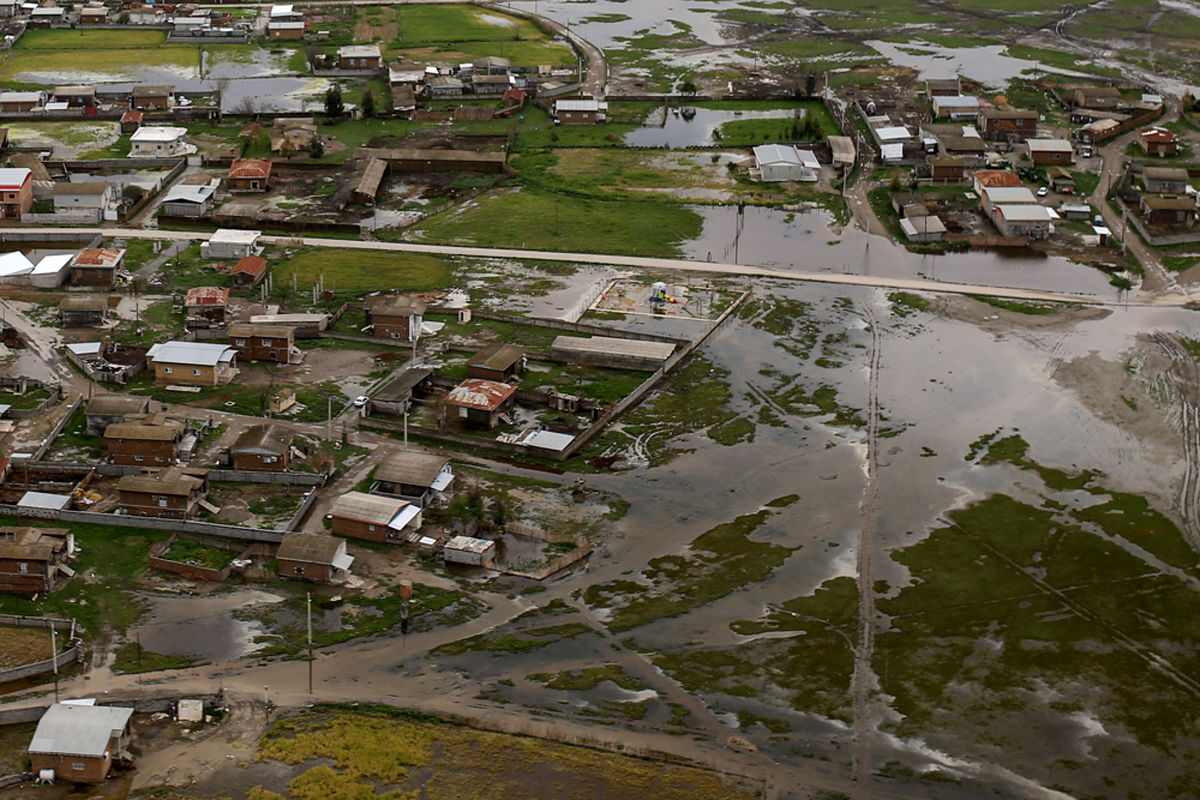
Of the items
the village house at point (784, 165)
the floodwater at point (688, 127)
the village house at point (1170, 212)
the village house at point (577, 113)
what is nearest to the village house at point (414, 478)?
the village house at point (784, 165)

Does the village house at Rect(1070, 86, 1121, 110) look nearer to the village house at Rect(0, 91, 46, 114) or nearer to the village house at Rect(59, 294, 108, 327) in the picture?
the village house at Rect(59, 294, 108, 327)

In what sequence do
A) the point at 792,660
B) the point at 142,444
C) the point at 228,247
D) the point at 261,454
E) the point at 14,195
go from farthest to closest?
the point at 14,195, the point at 228,247, the point at 142,444, the point at 261,454, the point at 792,660

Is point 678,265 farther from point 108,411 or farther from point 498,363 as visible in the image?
point 108,411

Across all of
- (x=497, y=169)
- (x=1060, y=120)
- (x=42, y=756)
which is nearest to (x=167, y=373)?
Result: (x=42, y=756)

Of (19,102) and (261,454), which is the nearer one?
(261,454)

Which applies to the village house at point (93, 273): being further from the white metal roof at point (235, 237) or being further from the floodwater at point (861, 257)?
the floodwater at point (861, 257)

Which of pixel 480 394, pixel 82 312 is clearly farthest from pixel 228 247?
pixel 480 394

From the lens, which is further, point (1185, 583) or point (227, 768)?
point (1185, 583)

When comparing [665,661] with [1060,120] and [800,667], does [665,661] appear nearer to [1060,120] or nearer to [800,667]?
[800,667]
